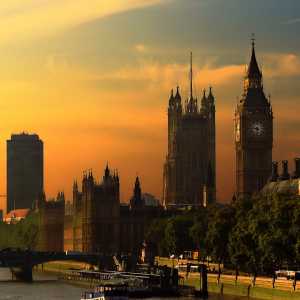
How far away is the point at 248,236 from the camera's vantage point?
449 feet

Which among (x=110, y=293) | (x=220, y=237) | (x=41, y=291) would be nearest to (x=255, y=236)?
(x=110, y=293)

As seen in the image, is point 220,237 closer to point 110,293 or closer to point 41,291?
point 41,291

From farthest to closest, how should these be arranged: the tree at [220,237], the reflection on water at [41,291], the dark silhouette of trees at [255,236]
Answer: the tree at [220,237], the reflection on water at [41,291], the dark silhouette of trees at [255,236]

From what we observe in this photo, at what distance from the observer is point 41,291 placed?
5723 inches

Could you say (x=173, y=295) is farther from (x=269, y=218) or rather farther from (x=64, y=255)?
(x=64, y=255)

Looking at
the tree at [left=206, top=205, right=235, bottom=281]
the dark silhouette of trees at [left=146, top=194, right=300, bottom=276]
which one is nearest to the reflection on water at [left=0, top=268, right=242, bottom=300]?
the dark silhouette of trees at [left=146, top=194, right=300, bottom=276]

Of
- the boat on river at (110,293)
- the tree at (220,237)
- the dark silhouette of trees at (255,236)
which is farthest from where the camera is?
the tree at (220,237)

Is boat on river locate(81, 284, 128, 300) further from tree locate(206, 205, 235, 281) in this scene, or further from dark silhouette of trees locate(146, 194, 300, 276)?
tree locate(206, 205, 235, 281)

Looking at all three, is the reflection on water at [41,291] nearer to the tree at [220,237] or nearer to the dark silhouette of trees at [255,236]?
the dark silhouette of trees at [255,236]

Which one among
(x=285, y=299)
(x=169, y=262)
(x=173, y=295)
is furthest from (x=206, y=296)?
(x=169, y=262)

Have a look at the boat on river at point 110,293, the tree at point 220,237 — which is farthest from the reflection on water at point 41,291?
the tree at point 220,237

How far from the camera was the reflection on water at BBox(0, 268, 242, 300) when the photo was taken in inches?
5236

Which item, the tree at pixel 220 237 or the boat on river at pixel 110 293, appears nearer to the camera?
the boat on river at pixel 110 293

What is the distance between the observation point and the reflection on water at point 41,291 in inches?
5236
